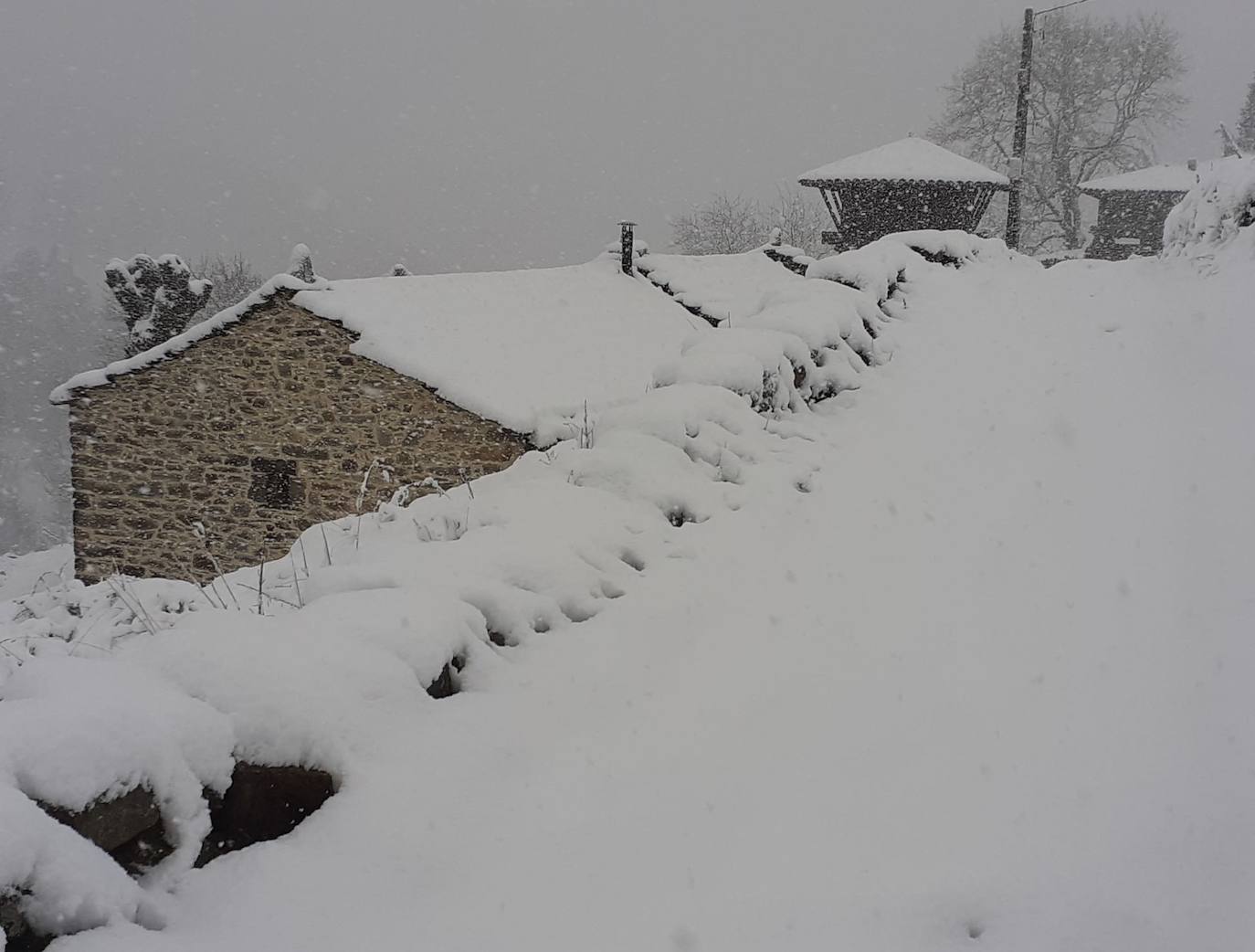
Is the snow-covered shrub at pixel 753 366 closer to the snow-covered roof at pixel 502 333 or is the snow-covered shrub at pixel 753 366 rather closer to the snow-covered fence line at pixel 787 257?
the snow-covered roof at pixel 502 333

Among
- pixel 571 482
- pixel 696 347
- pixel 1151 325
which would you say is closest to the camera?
pixel 571 482

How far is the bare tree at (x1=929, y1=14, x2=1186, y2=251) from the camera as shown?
32.5 meters

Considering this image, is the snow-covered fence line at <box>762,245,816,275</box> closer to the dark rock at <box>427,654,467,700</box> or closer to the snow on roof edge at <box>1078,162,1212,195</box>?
the snow on roof edge at <box>1078,162,1212,195</box>

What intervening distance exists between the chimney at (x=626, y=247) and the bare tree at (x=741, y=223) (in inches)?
1018

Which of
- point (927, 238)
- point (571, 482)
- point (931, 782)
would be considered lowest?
point (931, 782)

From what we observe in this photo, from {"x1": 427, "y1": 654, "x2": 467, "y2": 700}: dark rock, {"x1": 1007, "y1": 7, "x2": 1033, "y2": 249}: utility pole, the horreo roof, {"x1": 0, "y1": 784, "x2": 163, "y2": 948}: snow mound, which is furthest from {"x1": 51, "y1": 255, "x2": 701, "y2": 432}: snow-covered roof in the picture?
the horreo roof

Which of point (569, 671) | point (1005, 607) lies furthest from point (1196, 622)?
point (569, 671)

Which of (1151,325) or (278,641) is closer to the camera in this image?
(278,641)

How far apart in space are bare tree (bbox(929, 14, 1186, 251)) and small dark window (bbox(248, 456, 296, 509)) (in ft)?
95.6

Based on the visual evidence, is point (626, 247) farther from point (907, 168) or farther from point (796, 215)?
point (796, 215)

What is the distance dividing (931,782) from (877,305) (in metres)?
5.51

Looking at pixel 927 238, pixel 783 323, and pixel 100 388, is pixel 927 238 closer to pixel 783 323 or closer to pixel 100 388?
pixel 783 323

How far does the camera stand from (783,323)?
4.99 metres

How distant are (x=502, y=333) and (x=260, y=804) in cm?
1208
